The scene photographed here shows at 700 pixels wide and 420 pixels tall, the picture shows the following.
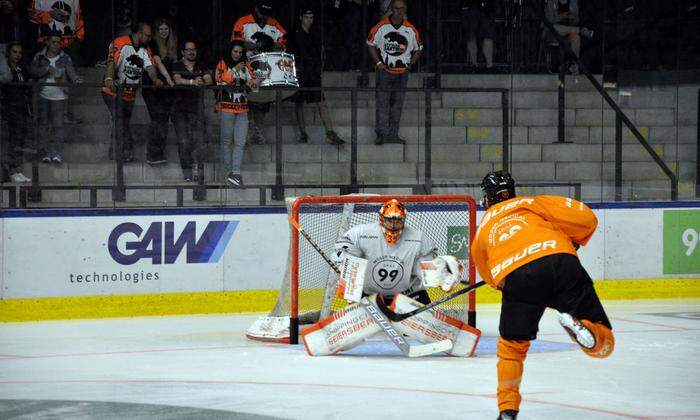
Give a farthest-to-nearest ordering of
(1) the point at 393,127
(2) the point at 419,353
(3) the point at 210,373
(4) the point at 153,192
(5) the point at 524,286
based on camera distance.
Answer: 1. (1) the point at 393,127
2. (4) the point at 153,192
3. (2) the point at 419,353
4. (3) the point at 210,373
5. (5) the point at 524,286

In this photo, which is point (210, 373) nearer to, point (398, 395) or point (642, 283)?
point (398, 395)

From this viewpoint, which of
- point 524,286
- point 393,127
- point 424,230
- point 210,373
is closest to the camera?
point 524,286

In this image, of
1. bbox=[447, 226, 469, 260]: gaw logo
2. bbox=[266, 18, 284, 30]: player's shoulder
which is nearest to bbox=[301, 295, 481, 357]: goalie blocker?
bbox=[447, 226, 469, 260]: gaw logo

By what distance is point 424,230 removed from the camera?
923cm

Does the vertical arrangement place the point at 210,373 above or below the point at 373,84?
below

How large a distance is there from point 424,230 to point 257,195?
1620 mm

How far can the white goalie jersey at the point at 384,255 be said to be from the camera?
8297mm

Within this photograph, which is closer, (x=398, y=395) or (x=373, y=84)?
(x=398, y=395)

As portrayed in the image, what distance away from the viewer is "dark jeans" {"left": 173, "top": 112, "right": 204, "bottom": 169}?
10.0 meters

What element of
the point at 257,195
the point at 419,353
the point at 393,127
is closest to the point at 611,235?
the point at 393,127

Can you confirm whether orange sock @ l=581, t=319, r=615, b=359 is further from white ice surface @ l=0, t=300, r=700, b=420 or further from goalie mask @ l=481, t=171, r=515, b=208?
goalie mask @ l=481, t=171, r=515, b=208

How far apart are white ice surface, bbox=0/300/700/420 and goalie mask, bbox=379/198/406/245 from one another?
2.40ft

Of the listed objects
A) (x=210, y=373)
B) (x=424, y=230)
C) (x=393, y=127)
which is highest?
(x=393, y=127)

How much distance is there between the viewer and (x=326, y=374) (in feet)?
23.6
